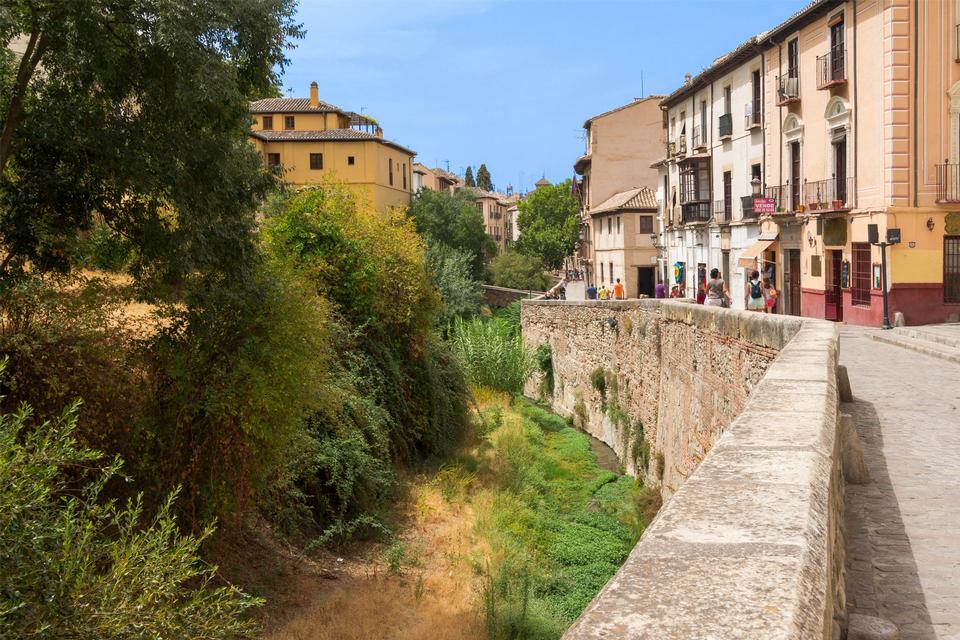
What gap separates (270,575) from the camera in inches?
456

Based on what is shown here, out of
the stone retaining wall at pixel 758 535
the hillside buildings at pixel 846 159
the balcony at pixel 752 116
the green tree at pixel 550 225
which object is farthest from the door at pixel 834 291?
the green tree at pixel 550 225

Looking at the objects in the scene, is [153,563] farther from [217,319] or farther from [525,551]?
[525,551]

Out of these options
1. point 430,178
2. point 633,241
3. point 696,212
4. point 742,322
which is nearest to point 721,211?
point 696,212

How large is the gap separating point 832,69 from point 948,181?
4.48 metres

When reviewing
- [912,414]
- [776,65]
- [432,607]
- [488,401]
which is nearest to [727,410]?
[912,414]

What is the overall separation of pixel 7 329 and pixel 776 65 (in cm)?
2308

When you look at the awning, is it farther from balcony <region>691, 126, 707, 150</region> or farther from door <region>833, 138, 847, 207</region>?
balcony <region>691, 126, 707, 150</region>

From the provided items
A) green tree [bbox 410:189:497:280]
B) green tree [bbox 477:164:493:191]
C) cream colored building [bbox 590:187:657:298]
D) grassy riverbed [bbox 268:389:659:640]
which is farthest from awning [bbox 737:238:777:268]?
green tree [bbox 477:164:493:191]

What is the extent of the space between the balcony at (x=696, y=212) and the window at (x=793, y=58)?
27.9 feet

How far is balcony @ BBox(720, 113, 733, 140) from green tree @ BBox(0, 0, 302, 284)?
22.9 m

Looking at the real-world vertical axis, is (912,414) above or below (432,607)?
above

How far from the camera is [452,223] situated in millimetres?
59531

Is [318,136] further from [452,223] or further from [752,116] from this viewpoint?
[752,116]

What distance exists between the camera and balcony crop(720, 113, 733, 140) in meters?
30.6
